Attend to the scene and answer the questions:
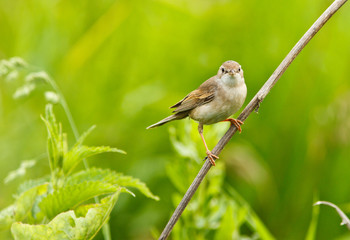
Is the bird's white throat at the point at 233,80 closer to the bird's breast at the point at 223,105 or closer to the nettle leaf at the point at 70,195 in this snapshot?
the bird's breast at the point at 223,105

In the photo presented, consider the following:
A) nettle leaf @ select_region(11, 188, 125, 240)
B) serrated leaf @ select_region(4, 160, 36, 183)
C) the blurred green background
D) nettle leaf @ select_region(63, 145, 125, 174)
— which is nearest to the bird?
serrated leaf @ select_region(4, 160, 36, 183)

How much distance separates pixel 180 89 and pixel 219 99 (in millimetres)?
1798

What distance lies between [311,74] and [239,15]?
0.86 m

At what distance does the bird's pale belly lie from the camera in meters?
2.34

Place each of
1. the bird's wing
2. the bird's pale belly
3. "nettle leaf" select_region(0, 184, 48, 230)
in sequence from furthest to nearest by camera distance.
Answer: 1. the bird's wing
2. the bird's pale belly
3. "nettle leaf" select_region(0, 184, 48, 230)

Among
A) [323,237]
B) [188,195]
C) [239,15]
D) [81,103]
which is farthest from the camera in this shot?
[239,15]

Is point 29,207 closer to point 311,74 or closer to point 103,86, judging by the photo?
point 103,86

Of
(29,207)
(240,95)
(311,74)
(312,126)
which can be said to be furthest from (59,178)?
(311,74)

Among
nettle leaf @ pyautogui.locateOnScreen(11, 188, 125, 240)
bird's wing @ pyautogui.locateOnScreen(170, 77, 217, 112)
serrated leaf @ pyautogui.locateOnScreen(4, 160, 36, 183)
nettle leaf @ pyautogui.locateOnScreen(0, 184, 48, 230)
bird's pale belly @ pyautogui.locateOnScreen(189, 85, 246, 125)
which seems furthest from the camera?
bird's wing @ pyautogui.locateOnScreen(170, 77, 217, 112)

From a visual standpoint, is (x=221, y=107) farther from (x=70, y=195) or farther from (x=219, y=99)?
(x=70, y=195)

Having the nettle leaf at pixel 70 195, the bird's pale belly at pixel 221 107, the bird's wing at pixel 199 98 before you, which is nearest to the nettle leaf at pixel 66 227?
the nettle leaf at pixel 70 195

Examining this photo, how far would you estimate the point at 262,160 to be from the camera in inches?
156

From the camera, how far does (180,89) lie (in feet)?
13.9

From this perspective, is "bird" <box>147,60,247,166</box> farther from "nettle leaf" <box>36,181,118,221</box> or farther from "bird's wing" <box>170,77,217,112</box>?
"nettle leaf" <box>36,181,118,221</box>
